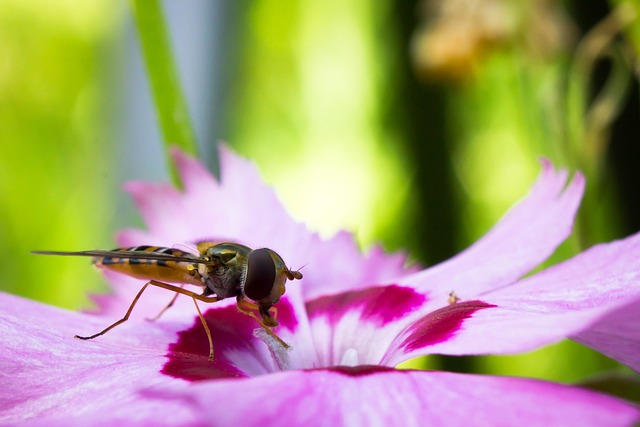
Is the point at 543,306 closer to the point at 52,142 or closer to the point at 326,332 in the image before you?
the point at 326,332

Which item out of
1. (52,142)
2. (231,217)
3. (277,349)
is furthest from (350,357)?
(52,142)

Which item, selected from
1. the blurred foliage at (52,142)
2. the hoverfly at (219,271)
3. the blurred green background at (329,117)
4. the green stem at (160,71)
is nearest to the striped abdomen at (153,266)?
the hoverfly at (219,271)

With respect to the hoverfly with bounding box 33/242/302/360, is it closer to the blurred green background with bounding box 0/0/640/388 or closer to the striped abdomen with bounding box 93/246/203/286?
the striped abdomen with bounding box 93/246/203/286

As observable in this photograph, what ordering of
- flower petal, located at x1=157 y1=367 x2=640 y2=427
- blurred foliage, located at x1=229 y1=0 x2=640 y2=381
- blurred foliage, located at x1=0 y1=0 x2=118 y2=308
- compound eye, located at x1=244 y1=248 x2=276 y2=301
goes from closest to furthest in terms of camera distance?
1. flower petal, located at x1=157 y1=367 x2=640 y2=427
2. compound eye, located at x1=244 y1=248 x2=276 y2=301
3. blurred foliage, located at x1=229 y1=0 x2=640 y2=381
4. blurred foliage, located at x1=0 y1=0 x2=118 y2=308

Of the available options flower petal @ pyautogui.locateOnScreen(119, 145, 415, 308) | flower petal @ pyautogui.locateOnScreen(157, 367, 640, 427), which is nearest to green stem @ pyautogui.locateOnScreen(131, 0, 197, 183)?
flower petal @ pyautogui.locateOnScreen(119, 145, 415, 308)

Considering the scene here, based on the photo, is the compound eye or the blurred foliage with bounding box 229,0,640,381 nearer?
the compound eye

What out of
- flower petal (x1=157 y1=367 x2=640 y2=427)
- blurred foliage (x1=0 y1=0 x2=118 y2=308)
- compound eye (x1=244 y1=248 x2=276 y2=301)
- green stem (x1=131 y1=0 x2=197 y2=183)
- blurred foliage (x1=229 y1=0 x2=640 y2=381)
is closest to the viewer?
flower petal (x1=157 y1=367 x2=640 y2=427)

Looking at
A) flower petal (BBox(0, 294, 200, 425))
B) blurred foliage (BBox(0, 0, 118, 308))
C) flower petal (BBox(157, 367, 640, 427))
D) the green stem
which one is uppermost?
the green stem
